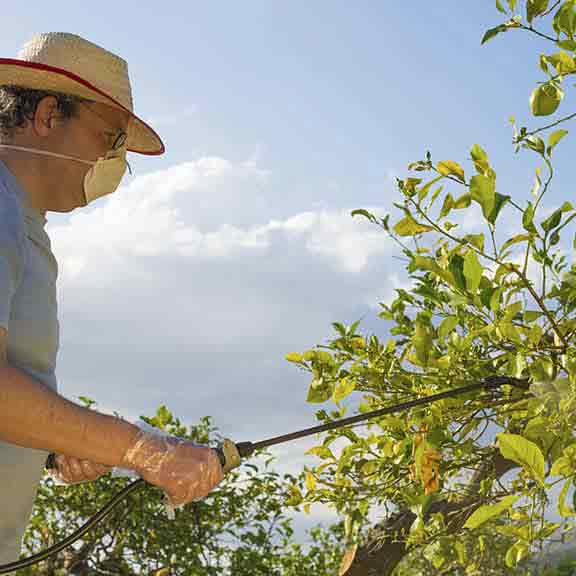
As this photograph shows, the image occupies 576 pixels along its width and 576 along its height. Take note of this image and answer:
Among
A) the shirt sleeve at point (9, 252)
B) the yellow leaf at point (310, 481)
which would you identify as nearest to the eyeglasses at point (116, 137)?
the shirt sleeve at point (9, 252)

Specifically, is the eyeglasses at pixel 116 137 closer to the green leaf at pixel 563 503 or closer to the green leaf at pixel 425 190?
the green leaf at pixel 425 190

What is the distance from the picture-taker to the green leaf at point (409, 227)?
97.2 inches

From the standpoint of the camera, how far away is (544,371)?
7.22 ft

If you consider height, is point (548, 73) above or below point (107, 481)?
below

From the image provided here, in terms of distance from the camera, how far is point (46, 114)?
7.09ft

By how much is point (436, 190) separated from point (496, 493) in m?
1.00

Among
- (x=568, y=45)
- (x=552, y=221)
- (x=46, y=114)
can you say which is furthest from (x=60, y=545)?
(x=568, y=45)

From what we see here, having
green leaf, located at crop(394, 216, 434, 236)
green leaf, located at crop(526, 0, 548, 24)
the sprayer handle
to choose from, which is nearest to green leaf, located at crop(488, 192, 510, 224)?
green leaf, located at crop(394, 216, 434, 236)

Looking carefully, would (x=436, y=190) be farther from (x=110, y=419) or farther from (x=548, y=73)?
(x=110, y=419)

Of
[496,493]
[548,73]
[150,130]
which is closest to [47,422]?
[150,130]

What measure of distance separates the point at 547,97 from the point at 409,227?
48 cm

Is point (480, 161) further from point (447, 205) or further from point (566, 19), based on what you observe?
point (566, 19)

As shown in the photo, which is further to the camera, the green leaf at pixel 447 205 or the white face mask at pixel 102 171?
the green leaf at pixel 447 205

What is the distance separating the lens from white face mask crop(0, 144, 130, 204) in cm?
212
